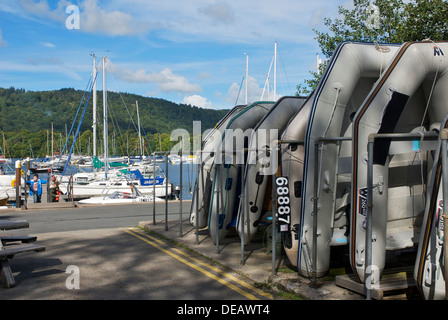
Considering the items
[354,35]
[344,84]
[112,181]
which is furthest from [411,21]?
[112,181]

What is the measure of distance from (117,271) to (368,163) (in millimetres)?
5323

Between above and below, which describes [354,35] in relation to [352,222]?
above

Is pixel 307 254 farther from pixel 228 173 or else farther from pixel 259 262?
pixel 228 173

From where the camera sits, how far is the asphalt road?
7.14 meters

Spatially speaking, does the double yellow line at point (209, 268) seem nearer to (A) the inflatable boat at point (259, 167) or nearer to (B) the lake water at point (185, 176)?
(A) the inflatable boat at point (259, 167)

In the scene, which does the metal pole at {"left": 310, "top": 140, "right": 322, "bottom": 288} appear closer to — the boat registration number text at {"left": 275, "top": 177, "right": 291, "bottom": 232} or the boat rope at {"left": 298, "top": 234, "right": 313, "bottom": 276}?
the boat rope at {"left": 298, "top": 234, "right": 313, "bottom": 276}

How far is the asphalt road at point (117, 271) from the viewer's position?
7.14m

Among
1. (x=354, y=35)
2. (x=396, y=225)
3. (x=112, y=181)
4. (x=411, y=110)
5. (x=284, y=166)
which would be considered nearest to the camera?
(x=396, y=225)

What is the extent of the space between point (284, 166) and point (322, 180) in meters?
1.12

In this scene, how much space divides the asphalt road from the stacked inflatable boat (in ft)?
4.60
